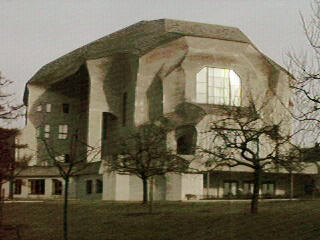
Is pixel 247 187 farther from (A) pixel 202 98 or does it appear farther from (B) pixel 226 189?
(A) pixel 202 98

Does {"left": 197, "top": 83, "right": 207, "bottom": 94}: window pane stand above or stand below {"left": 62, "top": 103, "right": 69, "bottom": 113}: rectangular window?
above

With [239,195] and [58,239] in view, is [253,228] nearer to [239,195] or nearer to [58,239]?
[58,239]

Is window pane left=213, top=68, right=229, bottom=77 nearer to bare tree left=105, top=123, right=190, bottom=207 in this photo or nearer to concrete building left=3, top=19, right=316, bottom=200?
concrete building left=3, top=19, right=316, bottom=200

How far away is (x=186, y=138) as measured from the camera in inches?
2628

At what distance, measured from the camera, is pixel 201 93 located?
222 feet

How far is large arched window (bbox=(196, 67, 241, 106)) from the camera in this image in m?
67.6

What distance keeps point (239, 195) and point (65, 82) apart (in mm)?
28443

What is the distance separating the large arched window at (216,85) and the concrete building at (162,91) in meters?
0.11

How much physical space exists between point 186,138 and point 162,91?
5.68 m

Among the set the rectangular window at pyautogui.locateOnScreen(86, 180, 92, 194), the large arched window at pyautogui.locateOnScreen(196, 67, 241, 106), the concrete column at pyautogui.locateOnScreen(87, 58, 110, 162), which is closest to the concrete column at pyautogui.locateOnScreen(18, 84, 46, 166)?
the concrete column at pyautogui.locateOnScreen(87, 58, 110, 162)

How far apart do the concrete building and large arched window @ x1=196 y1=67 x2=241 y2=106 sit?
0.36 ft

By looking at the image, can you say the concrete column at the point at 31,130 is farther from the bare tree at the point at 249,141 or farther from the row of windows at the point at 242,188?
the bare tree at the point at 249,141

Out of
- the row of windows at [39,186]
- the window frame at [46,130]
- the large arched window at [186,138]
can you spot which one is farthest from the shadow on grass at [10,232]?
the window frame at [46,130]

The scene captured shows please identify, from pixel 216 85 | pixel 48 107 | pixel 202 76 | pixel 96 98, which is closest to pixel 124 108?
pixel 96 98
